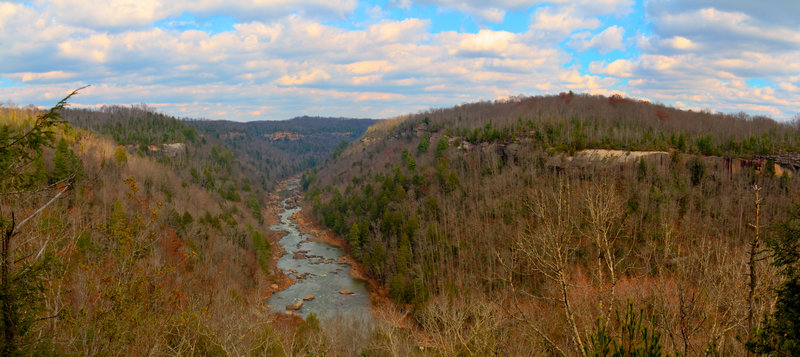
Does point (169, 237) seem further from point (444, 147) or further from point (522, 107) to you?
point (522, 107)

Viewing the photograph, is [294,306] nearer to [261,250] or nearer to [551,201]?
[261,250]

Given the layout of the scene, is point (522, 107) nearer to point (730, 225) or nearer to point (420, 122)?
Answer: point (420, 122)

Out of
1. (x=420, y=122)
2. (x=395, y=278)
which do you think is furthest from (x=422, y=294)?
(x=420, y=122)

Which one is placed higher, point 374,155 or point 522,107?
point 522,107

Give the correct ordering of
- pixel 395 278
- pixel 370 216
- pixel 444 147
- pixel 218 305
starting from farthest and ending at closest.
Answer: pixel 444 147 < pixel 370 216 < pixel 395 278 < pixel 218 305

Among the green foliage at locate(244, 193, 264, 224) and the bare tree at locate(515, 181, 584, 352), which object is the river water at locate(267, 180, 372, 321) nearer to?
the green foliage at locate(244, 193, 264, 224)

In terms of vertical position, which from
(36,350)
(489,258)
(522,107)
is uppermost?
(522,107)

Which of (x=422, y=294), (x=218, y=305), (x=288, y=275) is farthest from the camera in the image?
(x=288, y=275)

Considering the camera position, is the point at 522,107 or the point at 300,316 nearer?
the point at 300,316
